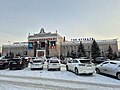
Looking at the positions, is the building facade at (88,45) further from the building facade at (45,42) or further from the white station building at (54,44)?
the building facade at (45,42)

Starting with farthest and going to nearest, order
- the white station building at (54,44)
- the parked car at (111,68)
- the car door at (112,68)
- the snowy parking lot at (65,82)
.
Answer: the white station building at (54,44)
the car door at (112,68)
the parked car at (111,68)
the snowy parking lot at (65,82)

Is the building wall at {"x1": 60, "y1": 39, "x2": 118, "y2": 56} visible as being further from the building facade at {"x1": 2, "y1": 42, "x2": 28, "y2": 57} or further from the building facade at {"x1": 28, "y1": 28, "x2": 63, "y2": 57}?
the building facade at {"x1": 2, "y1": 42, "x2": 28, "y2": 57}

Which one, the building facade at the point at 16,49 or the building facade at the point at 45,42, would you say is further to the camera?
the building facade at the point at 16,49

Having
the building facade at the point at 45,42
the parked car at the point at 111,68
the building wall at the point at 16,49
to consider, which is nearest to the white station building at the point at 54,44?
the building facade at the point at 45,42

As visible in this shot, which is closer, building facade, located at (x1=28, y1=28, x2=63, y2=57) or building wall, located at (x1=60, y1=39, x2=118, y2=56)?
building facade, located at (x1=28, y1=28, x2=63, y2=57)

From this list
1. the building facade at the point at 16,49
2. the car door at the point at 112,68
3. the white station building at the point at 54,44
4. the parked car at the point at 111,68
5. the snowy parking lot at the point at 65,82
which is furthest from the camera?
the building facade at the point at 16,49

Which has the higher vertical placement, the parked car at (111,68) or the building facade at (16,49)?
the building facade at (16,49)

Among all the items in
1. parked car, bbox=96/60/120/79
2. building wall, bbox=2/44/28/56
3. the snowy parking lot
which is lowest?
the snowy parking lot

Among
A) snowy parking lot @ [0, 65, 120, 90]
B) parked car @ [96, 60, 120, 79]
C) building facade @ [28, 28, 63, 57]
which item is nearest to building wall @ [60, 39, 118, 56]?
building facade @ [28, 28, 63, 57]

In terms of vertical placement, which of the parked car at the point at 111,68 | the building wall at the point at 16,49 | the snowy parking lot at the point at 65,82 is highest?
the building wall at the point at 16,49

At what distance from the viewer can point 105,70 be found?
48.0 feet

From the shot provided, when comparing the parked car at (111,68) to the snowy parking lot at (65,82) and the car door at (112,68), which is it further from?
the snowy parking lot at (65,82)

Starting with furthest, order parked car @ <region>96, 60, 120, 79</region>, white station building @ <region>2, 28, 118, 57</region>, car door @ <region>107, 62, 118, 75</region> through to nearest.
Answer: white station building @ <region>2, 28, 118, 57</region> → car door @ <region>107, 62, 118, 75</region> → parked car @ <region>96, 60, 120, 79</region>

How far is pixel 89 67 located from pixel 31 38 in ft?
262
